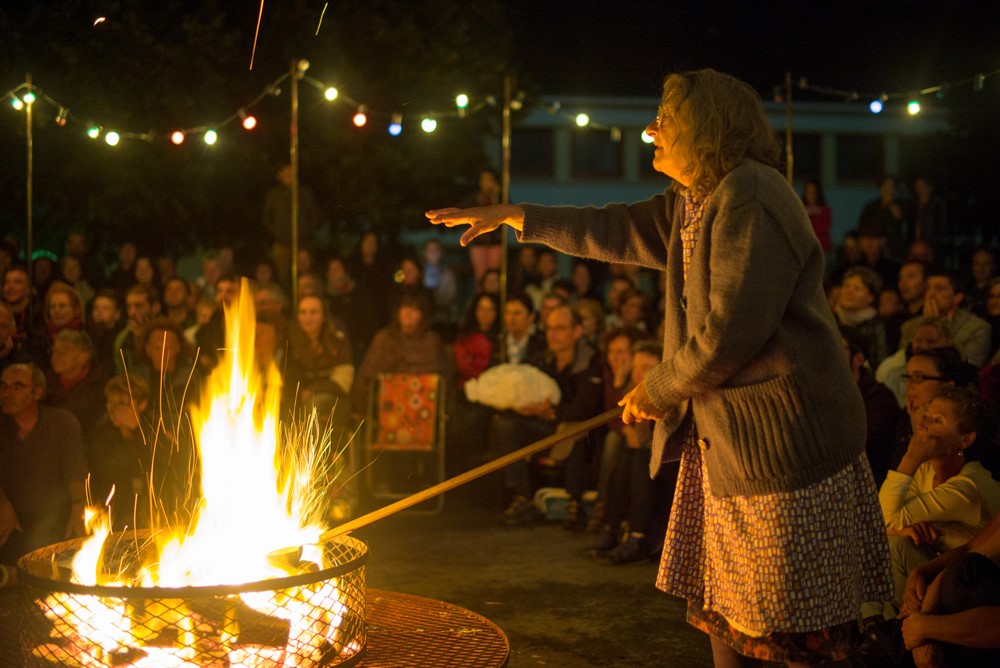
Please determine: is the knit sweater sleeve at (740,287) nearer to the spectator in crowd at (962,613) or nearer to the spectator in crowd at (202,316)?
the spectator in crowd at (962,613)

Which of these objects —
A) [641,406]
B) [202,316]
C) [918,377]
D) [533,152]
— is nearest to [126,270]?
[202,316]

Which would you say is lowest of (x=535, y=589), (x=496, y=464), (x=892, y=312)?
(x=535, y=589)

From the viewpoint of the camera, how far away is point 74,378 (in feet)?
23.7

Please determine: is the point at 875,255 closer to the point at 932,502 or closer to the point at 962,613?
the point at 932,502

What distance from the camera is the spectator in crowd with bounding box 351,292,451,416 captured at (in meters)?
8.62

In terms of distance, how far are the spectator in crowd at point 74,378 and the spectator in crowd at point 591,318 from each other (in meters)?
3.63

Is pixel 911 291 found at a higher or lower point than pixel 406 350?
higher

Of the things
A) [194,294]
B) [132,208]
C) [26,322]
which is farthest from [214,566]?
[132,208]

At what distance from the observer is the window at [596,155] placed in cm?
2944

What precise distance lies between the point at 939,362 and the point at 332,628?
10.8 feet

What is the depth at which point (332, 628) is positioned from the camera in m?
3.44

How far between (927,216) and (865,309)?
4745 millimetres

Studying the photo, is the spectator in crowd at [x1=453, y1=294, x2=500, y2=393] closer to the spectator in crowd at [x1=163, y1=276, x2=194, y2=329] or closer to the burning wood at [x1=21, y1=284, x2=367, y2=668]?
the spectator in crowd at [x1=163, y1=276, x2=194, y2=329]

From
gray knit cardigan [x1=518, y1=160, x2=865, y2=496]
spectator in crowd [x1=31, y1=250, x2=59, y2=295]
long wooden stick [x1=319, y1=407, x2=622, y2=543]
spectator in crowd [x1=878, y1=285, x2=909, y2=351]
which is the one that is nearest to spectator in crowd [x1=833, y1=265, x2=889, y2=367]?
spectator in crowd [x1=878, y1=285, x2=909, y2=351]
